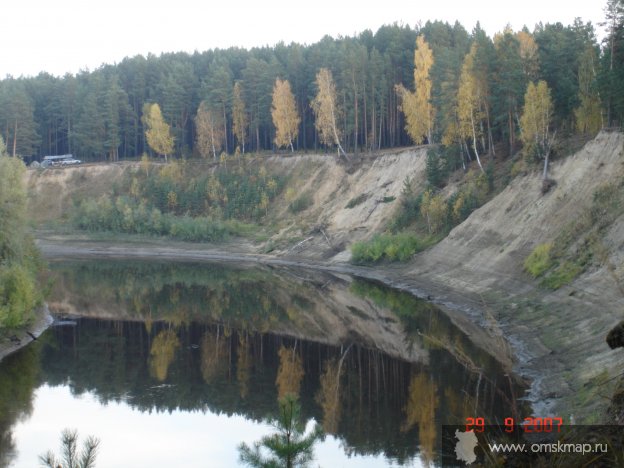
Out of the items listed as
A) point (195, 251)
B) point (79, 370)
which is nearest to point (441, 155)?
point (195, 251)

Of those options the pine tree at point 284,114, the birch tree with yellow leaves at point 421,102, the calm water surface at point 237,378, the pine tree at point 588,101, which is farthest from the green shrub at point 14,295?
the pine tree at point 284,114

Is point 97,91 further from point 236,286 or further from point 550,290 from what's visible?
point 550,290

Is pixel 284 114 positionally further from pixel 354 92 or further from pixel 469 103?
pixel 469 103

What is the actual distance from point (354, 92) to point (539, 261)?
50.3 m

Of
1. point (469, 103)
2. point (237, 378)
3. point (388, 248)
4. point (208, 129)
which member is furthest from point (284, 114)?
point (237, 378)

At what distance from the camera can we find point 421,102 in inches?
2901

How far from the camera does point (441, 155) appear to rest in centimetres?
6838

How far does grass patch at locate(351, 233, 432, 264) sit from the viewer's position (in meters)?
57.8

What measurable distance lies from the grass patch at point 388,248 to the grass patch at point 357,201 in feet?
36.0

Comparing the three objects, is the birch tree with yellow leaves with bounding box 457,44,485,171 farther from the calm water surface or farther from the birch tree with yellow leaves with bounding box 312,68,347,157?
the birch tree with yellow leaves with bounding box 312,68,347,157

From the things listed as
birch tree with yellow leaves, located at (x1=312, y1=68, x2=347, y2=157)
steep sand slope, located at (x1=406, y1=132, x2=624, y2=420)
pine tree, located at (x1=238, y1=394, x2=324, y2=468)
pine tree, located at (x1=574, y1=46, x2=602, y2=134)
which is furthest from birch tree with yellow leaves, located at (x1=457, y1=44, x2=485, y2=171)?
pine tree, located at (x1=238, y1=394, x2=324, y2=468)

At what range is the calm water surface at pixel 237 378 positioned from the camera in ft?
67.2

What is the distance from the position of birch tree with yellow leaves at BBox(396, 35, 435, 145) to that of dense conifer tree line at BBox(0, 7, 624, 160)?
0.26 m

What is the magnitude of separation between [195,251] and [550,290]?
51807mm
